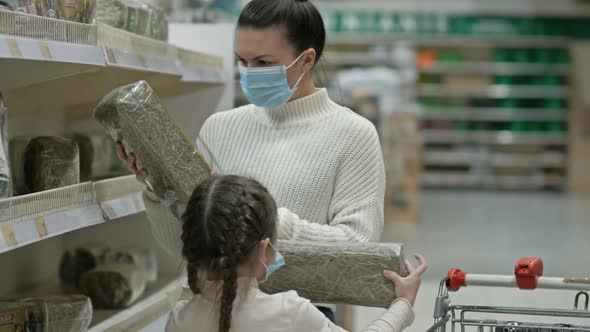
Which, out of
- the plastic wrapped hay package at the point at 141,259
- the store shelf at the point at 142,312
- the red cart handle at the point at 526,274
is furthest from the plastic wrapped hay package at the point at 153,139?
the plastic wrapped hay package at the point at 141,259

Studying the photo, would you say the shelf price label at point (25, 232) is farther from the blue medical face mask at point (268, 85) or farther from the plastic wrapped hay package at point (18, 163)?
the blue medical face mask at point (268, 85)

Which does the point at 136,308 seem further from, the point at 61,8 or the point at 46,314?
the point at 61,8

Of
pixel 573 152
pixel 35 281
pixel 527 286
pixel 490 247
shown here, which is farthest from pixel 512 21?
pixel 527 286

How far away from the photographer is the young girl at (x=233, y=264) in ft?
5.07

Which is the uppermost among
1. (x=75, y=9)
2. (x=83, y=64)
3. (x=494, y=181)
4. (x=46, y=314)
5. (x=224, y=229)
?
(x=75, y=9)

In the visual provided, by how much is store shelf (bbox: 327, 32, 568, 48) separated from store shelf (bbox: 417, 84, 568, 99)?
66 centimetres

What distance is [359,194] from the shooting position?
204cm

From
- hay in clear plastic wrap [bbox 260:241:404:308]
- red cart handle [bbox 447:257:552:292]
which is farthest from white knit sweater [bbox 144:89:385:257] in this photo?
red cart handle [bbox 447:257:552:292]

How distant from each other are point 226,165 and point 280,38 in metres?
0.35

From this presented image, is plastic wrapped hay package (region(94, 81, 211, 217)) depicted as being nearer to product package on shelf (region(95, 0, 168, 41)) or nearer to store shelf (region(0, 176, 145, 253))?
store shelf (region(0, 176, 145, 253))

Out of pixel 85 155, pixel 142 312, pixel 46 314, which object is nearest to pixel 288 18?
pixel 46 314

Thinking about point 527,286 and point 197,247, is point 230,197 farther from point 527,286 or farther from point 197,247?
point 527,286

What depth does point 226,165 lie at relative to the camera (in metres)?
2.17

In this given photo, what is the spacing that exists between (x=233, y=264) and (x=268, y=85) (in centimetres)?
67
